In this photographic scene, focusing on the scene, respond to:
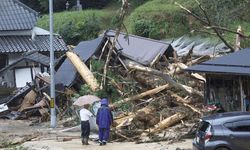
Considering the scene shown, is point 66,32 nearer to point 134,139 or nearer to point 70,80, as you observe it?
point 70,80

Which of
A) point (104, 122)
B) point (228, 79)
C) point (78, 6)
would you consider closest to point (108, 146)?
point (104, 122)

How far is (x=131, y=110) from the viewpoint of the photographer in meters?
23.3

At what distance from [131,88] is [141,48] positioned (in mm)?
5403

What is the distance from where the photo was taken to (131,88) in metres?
25.8

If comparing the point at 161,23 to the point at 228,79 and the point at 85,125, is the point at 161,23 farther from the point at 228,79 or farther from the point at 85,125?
the point at 85,125

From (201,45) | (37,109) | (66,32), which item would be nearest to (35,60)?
(37,109)

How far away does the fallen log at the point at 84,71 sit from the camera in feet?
88.4

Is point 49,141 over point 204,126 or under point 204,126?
under

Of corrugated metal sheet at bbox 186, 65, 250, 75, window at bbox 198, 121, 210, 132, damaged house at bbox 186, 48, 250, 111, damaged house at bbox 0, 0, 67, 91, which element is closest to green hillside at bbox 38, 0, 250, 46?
damaged house at bbox 0, 0, 67, 91

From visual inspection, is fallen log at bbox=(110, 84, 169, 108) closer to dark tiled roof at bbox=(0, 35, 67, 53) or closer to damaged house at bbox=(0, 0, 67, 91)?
damaged house at bbox=(0, 0, 67, 91)

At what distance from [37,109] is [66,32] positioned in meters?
29.0

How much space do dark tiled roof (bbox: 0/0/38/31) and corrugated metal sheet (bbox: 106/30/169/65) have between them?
29.9 feet

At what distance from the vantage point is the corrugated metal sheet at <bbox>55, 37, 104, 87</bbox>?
1146 inches

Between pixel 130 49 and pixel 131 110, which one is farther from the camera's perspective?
pixel 130 49
